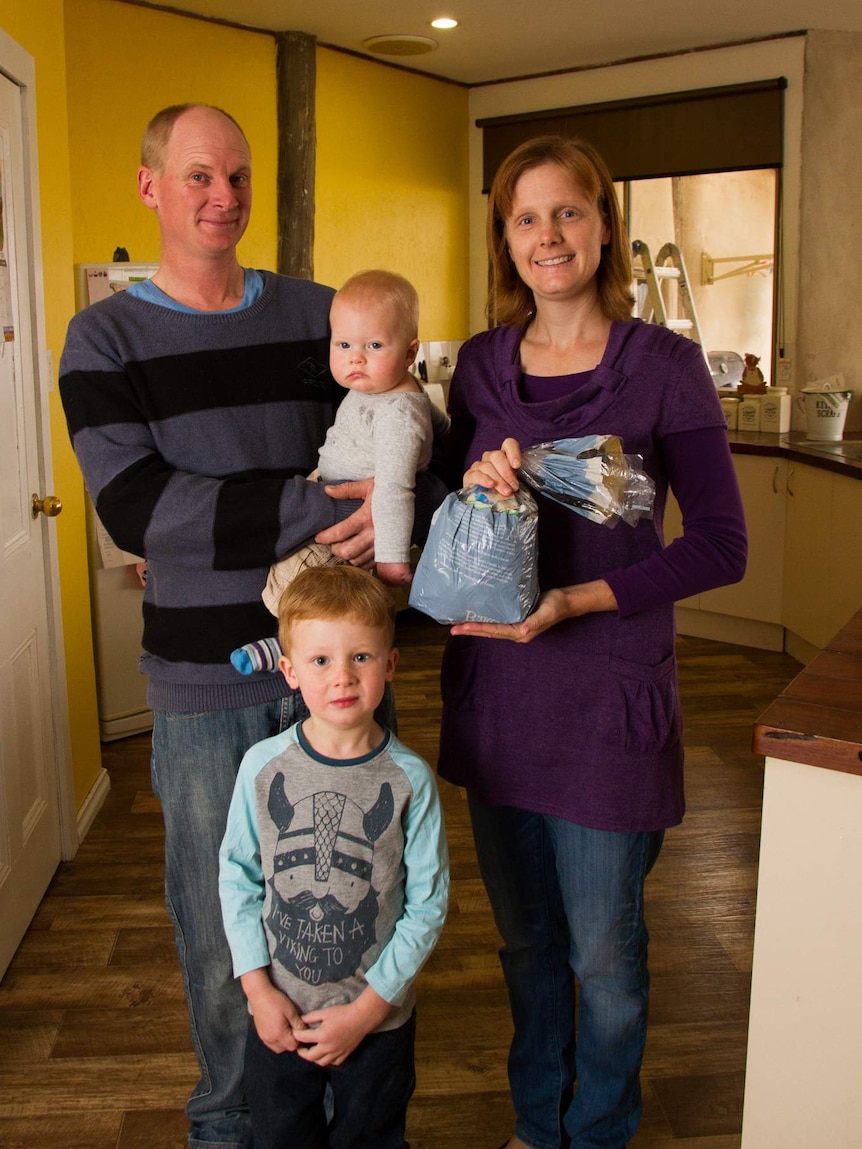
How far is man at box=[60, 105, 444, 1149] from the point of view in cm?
149

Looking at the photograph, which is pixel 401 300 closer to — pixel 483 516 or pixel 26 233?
pixel 483 516

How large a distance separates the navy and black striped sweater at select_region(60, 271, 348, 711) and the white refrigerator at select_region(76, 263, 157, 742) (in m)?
2.42

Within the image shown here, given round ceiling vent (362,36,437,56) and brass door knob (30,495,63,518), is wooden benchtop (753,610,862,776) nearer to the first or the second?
brass door knob (30,495,63,518)

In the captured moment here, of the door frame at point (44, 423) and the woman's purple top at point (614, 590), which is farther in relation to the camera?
the door frame at point (44, 423)

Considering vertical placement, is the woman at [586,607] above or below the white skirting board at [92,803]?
above

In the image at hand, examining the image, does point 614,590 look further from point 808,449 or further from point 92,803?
point 808,449

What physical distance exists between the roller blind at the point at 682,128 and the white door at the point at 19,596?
148 inches

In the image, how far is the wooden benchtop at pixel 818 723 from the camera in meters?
1.29

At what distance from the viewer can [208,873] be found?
168 centimetres

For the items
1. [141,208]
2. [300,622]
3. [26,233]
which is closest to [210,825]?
[300,622]

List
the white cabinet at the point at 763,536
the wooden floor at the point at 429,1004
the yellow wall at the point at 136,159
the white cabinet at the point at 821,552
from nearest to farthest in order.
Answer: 1. the wooden floor at the point at 429,1004
2. the yellow wall at the point at 136,159
3. the white cabinet at the point at 821,552
4. the white cabinet at the point at 763,536

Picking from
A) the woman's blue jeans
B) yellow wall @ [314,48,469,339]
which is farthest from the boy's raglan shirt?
yellow wall @ [314,48,469,339]

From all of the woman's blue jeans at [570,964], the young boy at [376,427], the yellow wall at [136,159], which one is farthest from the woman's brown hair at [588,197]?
the yellow wall at [136,159]

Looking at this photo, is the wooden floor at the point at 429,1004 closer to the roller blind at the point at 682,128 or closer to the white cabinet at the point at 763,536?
the white cabinet at the point at 763,536
